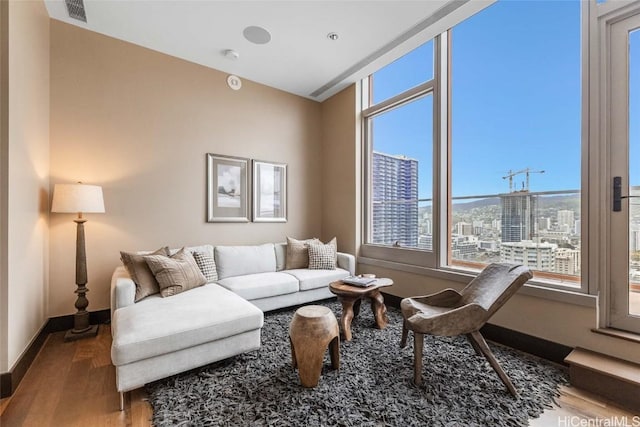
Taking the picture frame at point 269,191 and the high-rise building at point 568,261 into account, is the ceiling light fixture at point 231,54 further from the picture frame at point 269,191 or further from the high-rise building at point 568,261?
the high-rise building at point 568,261

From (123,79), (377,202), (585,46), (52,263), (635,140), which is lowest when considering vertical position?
(52,263)

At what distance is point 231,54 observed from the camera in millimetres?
3391

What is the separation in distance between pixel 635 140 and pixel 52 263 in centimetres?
522

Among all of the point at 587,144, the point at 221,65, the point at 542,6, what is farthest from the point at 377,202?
the point at 221,65

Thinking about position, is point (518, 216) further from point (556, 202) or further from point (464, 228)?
point (464, 228)

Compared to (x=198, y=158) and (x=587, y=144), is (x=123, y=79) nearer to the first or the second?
(x=198, y=158)

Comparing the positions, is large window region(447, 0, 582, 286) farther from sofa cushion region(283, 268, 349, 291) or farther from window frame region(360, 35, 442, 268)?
sofa cushion region(283, 268, 349, 291)

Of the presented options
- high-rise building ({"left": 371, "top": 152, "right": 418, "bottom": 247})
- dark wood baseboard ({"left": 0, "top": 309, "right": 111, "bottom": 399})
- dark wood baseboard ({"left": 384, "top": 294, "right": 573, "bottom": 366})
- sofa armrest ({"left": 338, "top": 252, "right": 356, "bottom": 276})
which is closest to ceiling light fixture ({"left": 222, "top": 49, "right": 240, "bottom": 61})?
high-rise building ({"left": 371, "top": 152, "right": 418, "bottom": 247})

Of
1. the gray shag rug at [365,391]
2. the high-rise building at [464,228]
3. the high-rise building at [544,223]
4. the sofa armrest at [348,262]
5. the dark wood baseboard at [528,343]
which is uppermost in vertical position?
the high-rise building at [544,223]

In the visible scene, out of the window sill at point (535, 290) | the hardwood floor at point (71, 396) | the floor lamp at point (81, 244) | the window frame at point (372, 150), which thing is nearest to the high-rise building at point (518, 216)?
the window sill at point (535, 290)

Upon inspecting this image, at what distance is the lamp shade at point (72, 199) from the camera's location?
248 centimetres

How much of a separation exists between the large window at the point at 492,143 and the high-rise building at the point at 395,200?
0.06 ft

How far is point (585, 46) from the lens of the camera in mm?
2170

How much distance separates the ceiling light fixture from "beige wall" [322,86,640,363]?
5.64ft
